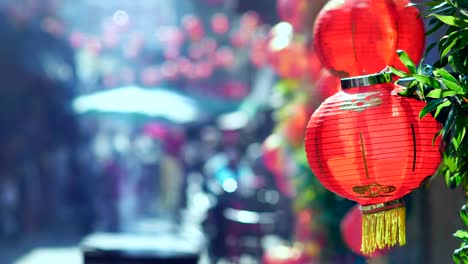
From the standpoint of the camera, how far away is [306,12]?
768 cm

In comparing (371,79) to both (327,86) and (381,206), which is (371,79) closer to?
(381,206)

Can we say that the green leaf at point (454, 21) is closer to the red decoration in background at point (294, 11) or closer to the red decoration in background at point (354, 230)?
the red decoration in background at point (354, 230)

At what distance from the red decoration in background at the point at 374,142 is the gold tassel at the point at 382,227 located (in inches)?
2.6

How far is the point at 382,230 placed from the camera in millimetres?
3602

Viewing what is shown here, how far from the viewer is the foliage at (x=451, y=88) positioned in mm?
3186

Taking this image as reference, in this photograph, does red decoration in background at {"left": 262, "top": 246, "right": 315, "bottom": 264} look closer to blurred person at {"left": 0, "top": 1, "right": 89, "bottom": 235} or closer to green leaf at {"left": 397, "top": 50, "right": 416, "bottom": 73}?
green leaf at {"left": 397, "top": 50, "right": 416, "bottom": 73}

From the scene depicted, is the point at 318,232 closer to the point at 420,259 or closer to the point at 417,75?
the point at 420,259

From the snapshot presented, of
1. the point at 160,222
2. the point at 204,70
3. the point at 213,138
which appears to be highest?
the point at 204,70

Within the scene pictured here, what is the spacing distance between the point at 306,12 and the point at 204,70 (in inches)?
818

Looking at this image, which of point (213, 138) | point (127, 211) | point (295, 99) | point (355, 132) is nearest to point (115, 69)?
point (213, 138)

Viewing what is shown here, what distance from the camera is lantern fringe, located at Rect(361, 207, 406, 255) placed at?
3.60m

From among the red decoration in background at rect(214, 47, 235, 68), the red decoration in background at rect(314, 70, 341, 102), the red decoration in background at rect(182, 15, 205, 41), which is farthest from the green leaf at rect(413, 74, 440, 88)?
the red decoration in background at rect(214, 47, 235, 68)

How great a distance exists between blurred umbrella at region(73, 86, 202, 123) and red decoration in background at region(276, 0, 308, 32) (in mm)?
12830

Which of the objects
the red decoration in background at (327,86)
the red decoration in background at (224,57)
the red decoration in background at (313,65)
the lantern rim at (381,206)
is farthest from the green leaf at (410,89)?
the red decoration in background at (224,57)
